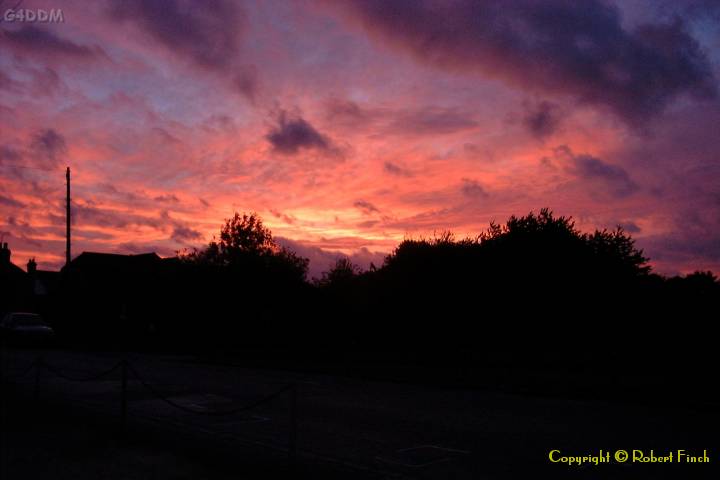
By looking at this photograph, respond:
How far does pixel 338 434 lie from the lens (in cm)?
1138

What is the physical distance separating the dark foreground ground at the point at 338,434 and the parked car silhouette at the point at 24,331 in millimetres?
20906

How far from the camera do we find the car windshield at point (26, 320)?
38.4m

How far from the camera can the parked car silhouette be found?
37156 mm

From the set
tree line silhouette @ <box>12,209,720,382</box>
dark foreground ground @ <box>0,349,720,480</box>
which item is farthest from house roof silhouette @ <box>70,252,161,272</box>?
dark foreground ground @ <box>0,349,720,480</box>

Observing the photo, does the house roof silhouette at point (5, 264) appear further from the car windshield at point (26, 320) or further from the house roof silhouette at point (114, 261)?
the car windshield at point (26, 320)

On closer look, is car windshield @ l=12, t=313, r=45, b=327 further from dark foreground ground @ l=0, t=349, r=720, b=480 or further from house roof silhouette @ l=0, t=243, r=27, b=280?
house roof silhouette @ l=0, t=243, r=27, b=280

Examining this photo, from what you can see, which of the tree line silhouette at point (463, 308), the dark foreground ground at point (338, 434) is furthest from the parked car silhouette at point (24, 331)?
the dark foreground ground at point (338, 434)

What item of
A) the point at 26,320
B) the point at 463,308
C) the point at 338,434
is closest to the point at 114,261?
the point at 26,320

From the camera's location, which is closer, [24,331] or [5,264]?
[24,331]

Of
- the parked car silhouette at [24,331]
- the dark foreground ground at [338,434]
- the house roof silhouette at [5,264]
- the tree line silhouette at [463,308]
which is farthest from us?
the house roof silhouette at [5,264]

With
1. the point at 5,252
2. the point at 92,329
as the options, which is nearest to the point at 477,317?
the point at 92,329

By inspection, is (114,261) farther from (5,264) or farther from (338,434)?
(338,434)

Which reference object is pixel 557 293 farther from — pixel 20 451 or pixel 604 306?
pixel 20 451

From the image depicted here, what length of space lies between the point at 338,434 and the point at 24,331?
31895 mm
